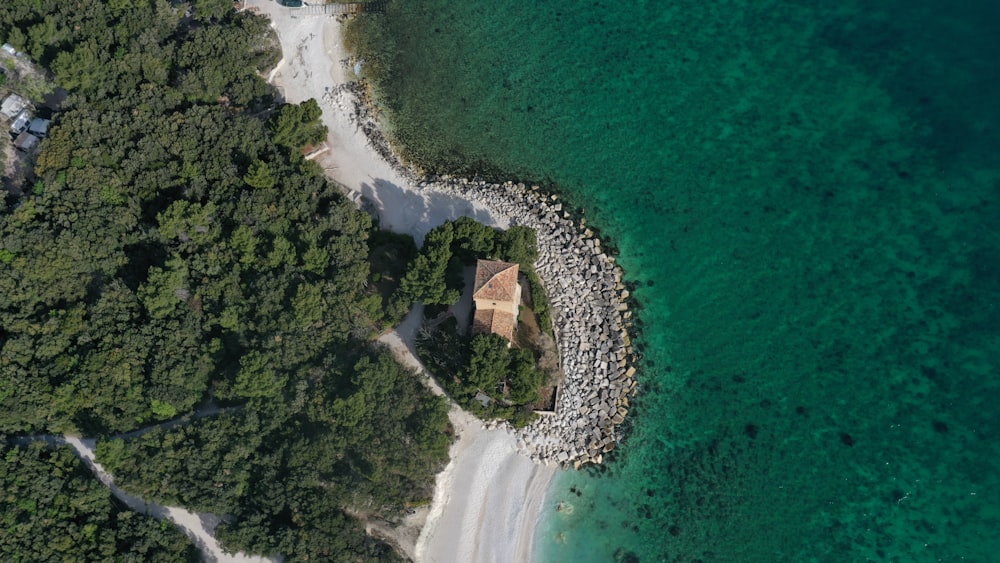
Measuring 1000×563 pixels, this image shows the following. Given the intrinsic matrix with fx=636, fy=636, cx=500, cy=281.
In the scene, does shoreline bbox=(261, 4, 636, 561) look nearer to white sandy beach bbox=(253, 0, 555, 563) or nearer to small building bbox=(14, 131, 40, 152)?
white sandy beach bbox=(253, 0, 555, 563)

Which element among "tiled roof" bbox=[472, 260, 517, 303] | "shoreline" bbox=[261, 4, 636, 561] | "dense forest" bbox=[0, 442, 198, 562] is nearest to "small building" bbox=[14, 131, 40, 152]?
"shoreline" bbox=[261, 4, 636, 561]

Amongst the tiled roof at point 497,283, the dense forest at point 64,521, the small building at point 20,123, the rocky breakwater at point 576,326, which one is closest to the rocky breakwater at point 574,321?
the rocky breakwater at point 576,326

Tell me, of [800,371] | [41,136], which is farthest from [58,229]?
[800,371]

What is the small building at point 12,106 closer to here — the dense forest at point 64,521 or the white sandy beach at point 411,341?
the white sandy beach at point 411,341

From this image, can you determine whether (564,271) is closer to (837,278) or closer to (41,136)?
(837,278)

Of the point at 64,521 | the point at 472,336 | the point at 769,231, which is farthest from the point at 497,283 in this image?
the point at 64,521

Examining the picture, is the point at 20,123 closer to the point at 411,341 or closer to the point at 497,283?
the point at 411,341
